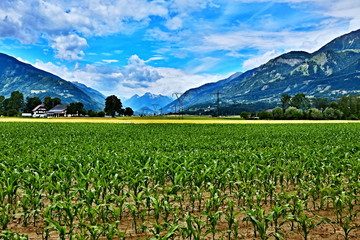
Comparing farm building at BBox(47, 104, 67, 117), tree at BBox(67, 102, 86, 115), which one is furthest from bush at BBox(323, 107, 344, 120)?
farm building at BBox(47, 104, 67, 117)

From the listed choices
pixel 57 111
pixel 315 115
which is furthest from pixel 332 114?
pixel 57 111

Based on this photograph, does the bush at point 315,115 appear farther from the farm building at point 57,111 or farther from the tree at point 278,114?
the farm building at point 57,111

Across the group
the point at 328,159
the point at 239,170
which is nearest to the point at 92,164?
the point at 239,170

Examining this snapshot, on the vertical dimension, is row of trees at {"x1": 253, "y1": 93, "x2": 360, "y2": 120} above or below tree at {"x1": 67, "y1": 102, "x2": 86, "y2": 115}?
below

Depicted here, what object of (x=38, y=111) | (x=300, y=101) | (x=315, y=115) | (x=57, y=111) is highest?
(x=300, y=101)

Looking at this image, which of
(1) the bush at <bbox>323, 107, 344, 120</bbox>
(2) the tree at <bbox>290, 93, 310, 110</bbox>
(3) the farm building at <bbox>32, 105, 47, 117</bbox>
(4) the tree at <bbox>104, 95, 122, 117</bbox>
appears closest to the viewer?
(1) the bush at <bbox>323, 107, 344, 120</bbox>

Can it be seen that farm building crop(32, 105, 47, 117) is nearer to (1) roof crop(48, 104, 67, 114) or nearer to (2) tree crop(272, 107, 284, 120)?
(1) roof crop(48, 104, 67, 114)

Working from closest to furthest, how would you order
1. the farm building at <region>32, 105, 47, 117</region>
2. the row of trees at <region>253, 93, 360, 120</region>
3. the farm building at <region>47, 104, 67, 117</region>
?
1. the row of trees at <region>253, 93, 360, 120</region>
2. the farm building at <region>32, 105, 47, 117</region>
3. the farm building at <region>47, 104, 67, 117</region>

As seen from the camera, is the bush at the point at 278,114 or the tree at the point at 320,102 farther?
the tree at the point at 320,102

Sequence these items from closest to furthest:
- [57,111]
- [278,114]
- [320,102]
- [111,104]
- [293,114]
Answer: [293,114], [278,114], [111,104], [57,111], [320,102]

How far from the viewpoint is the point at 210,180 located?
11.3m

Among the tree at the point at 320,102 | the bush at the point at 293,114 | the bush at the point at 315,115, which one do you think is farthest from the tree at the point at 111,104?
the tree at the point at 320,102

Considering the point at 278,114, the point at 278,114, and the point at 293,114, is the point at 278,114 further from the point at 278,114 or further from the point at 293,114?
the point at 293,114

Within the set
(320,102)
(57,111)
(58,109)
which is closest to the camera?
(57,111)
